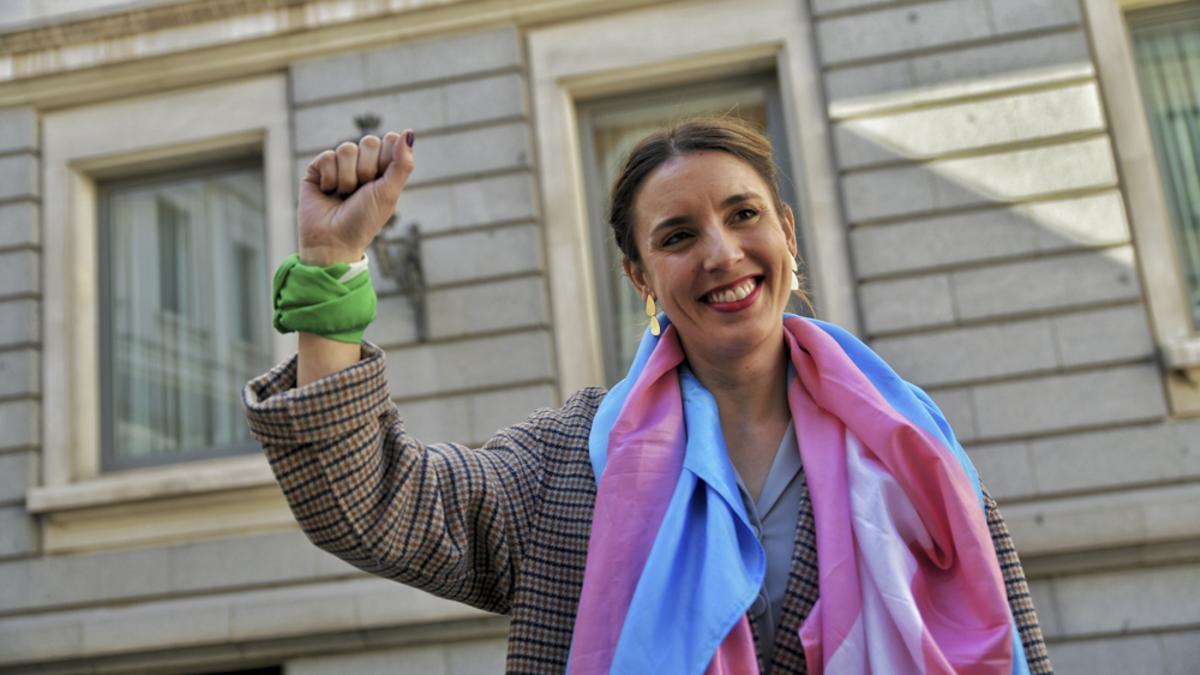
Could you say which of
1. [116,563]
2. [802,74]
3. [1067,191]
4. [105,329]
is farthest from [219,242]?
[1067,191]

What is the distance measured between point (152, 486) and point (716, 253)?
6525 mm

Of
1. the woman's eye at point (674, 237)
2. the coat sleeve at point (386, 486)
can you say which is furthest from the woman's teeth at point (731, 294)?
the coat sleeve at point (386, 486)

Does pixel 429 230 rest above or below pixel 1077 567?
above

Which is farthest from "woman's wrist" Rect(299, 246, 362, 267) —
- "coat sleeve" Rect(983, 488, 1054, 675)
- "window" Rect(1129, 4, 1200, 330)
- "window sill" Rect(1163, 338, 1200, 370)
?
"window" Rect(1129, 4, 1200, 330)

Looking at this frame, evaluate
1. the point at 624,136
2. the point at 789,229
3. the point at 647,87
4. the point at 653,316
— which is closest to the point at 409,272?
the point at 624,136

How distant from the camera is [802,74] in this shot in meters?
7.38

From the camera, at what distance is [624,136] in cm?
798

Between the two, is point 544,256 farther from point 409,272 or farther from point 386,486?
point 386,486

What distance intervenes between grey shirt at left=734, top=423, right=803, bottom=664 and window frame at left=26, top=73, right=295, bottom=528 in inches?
239

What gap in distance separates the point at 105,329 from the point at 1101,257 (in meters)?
7.27

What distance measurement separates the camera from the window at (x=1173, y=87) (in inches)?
294

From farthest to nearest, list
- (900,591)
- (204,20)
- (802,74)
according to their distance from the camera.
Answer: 1. (204,20)
2. (802,74)
3. (900,591)

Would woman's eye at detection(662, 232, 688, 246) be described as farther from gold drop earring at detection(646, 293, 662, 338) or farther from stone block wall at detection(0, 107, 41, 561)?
stone block wall at detection(0, 107, 41, 561)

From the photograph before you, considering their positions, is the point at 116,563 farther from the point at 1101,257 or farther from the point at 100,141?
the point at 1101,257
